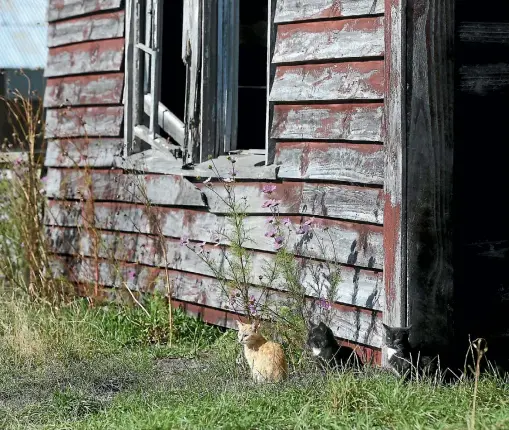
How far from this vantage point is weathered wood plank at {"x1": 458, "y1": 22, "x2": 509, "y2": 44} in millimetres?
6176

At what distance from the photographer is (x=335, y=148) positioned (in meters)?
6.80

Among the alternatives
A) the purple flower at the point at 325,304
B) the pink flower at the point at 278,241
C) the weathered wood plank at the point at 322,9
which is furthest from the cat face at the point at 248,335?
the weathered wood plank at the point at 322,9

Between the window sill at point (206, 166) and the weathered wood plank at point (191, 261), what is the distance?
0.57 metres

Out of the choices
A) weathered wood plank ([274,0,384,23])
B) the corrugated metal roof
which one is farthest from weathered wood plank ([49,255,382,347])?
the corrugated metal roof

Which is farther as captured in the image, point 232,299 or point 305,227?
point 232,299

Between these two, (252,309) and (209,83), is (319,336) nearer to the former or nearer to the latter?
(252,309)

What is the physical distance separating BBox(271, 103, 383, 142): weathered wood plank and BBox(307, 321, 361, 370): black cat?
1.18 metres

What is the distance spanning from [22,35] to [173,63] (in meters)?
5.06

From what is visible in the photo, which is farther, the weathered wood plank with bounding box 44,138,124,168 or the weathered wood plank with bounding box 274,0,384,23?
the weathered wood plank with bounding box 44,138,124,168

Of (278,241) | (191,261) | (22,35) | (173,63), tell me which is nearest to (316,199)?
(278,241)

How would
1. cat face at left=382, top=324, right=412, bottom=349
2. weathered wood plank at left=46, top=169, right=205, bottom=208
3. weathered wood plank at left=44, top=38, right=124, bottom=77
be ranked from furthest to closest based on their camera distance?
weathered wood plank at left=44, top=38, right=124, bottom=77, weathered wood plank at left=46, top=169, right=205, bottom=208, cat face at left=382, top=324, right=412, bottom=349

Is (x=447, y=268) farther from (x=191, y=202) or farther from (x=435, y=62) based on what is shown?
(x=191, y=202)

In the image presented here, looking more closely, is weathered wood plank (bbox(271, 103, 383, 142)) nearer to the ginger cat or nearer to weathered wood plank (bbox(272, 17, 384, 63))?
weathered wood plank (bbox(272, 17, 384, 63))

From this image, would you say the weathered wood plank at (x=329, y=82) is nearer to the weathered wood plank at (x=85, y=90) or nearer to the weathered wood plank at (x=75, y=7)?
the weathered wood plank at (x=85, y=90)
